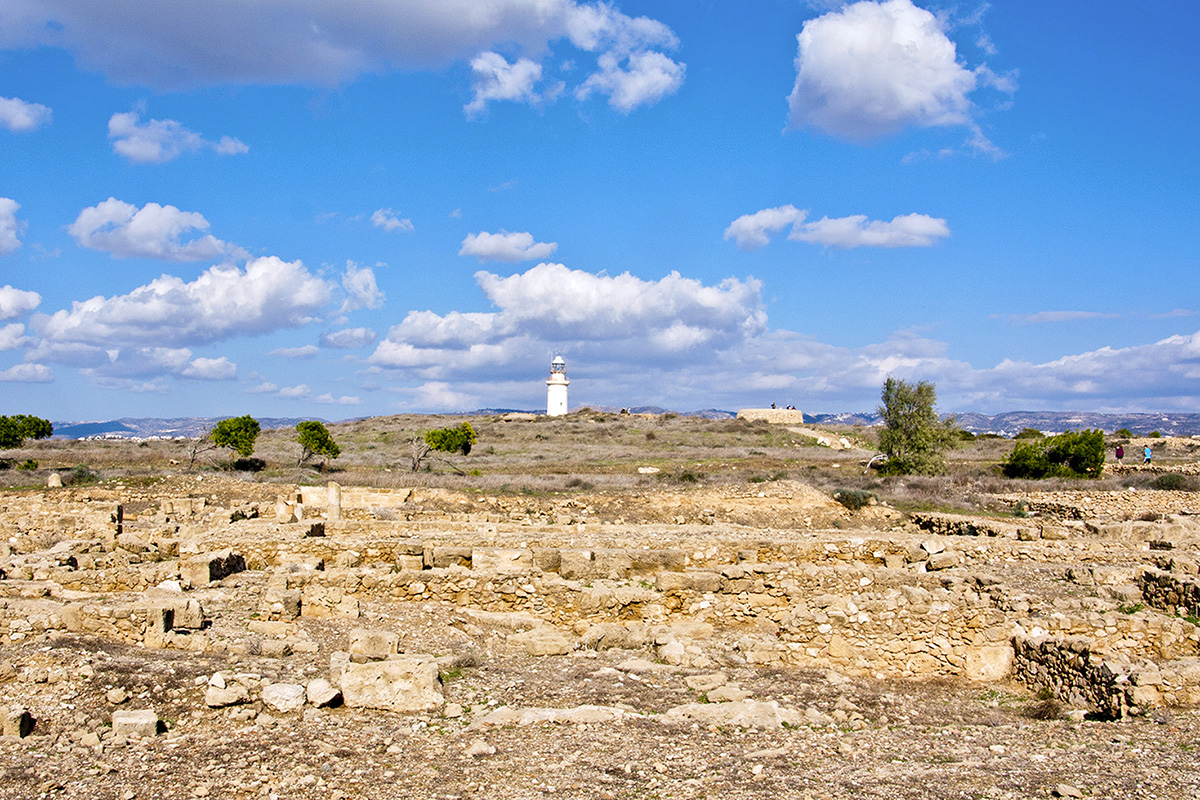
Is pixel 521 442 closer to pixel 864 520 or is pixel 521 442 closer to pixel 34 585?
pixel 864 520

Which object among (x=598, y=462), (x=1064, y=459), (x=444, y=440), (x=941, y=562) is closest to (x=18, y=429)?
(x=444, y=440)

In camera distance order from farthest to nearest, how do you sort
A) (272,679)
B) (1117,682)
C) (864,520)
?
(864,520) → (1117,682) → (272,679)

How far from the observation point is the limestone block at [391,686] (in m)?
7.11

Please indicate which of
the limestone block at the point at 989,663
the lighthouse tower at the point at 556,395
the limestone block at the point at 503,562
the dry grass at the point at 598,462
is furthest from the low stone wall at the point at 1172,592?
the lighthouse tower at the point at 556,395

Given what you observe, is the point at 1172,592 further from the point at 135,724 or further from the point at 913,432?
the point at 913,432

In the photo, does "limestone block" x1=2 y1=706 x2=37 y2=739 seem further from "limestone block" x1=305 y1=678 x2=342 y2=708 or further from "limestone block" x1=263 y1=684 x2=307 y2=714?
"limestone block" x1=305 y1=678 x2=342 y2=708

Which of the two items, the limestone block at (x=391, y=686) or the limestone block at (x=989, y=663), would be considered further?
the limestone block at (x=989, y=663)

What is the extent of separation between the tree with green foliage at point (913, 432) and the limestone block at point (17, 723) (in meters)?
35.6

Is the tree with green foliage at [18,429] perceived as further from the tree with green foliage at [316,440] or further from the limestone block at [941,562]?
the limestone block at [941,562]

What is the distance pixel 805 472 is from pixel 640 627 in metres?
27.1

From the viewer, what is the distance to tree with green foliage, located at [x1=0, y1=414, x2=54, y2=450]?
36.8m

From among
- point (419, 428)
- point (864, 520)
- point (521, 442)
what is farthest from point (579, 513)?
point (419, 428)

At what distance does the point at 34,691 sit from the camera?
21.8ft

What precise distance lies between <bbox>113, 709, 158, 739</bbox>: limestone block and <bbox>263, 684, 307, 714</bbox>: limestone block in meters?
0.88
